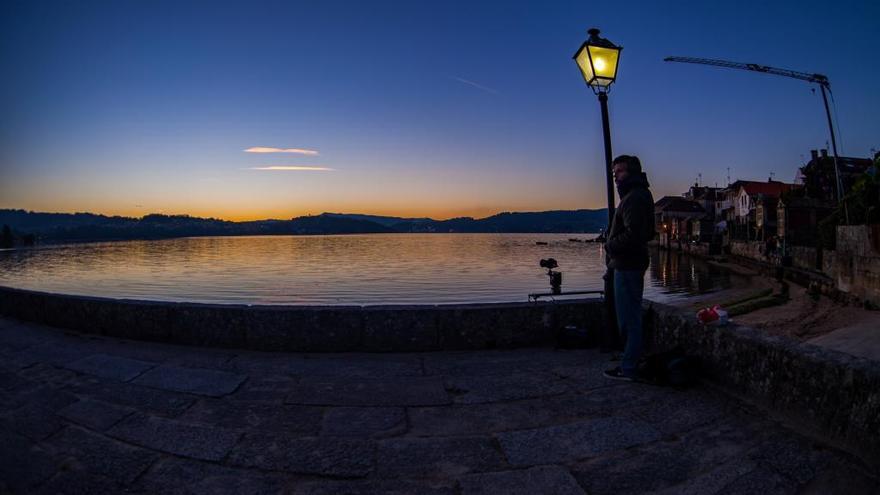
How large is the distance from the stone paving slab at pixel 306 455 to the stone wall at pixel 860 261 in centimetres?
2822

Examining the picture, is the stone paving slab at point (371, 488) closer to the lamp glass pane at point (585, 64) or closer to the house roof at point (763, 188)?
the lamp glass pane at point (585, 64)

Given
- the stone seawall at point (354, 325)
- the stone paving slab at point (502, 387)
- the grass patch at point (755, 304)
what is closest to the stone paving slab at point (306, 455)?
the stone paving slab at point (502, 387)

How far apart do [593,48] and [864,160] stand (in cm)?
8823

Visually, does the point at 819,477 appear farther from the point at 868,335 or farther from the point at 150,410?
the point at 868,335

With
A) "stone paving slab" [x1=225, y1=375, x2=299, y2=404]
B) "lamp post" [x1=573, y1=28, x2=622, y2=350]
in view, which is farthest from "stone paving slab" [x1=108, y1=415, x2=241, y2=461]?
"lamp post" [x1=573, y1=28, x2=622, y2=350]

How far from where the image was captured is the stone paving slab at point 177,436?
3010 millimetres

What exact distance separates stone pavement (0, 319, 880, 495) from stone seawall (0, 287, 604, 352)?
773 mm

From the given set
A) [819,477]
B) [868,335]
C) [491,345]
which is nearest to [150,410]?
[491,345]

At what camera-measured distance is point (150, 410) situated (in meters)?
3.68

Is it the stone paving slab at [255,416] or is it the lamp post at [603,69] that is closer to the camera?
the stone paving slab at [255,416]

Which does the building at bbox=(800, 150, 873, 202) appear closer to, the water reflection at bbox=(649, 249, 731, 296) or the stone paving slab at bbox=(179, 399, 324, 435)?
the water reflection at bbox=(649, 249, 731, 296)

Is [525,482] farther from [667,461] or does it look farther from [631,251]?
[631,251]

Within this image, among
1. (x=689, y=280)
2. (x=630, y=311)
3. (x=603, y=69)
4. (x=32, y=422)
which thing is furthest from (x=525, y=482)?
(x=689, y=280)

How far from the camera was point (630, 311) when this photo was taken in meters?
4.67
